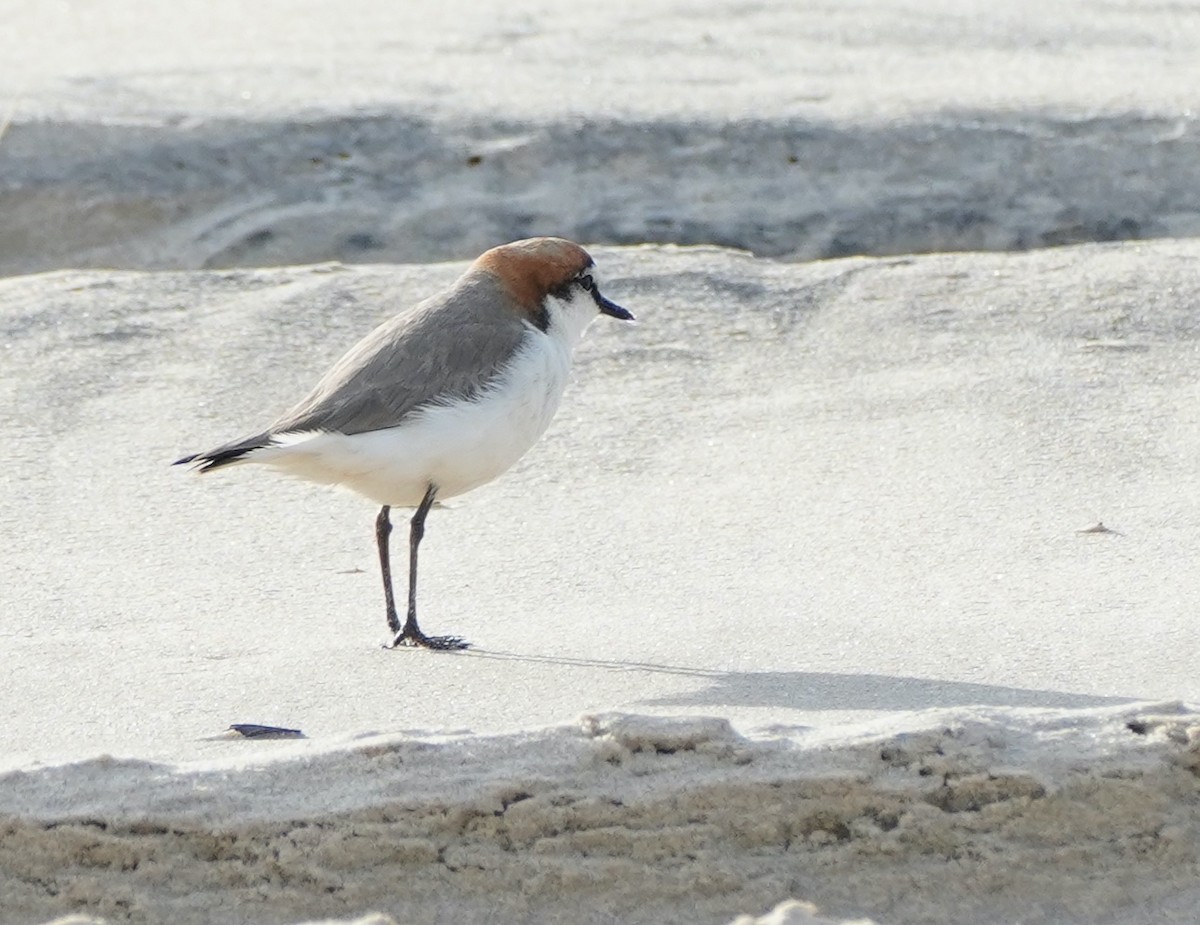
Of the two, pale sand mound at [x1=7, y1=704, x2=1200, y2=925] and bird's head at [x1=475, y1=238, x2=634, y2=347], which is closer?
pale sand mound at [x1=7, y1=704, x2=1200, y2=925]

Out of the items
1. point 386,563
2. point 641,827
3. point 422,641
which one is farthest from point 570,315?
point 641,827

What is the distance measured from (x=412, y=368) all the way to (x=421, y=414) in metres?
0.12

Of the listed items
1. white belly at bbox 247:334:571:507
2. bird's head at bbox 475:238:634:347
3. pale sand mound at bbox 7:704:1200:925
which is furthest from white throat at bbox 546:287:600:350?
pale sand mound at bbox 7:704:1200:925

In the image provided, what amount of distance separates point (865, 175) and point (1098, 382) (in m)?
1.70

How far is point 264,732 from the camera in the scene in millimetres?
3404

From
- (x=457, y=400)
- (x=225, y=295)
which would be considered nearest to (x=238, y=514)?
(x=457, y=400)

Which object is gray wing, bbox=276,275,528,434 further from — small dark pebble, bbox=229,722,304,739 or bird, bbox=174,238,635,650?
small dark pebble, bbox=229,722,304,739

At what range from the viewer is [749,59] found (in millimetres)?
8305

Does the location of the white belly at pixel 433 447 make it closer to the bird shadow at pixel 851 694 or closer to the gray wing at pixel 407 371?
the gray wing at pixel 407 371

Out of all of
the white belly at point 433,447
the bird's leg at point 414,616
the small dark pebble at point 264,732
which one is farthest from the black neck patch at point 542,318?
the small dark pebble at point 264,732

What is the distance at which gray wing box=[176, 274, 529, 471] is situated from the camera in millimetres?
4406

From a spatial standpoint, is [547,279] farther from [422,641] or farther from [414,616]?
[422,641]

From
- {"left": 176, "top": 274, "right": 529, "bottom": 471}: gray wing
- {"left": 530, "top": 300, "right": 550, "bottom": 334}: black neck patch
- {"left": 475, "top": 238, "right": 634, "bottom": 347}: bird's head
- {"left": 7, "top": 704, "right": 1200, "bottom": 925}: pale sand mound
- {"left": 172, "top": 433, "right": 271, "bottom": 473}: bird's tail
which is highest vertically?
{"left": 475, "top": 238, "right": 634, "bottom": 347}: bird's head

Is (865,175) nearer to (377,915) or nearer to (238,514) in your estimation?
(238,514)
